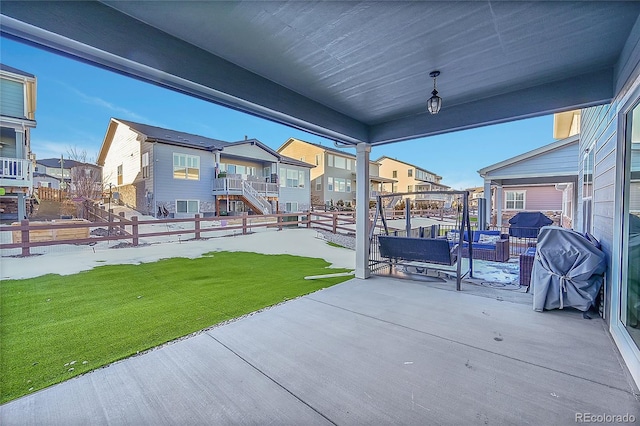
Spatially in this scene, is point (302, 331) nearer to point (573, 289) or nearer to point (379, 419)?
point (379, 419)

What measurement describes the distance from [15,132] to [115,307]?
1023 cm

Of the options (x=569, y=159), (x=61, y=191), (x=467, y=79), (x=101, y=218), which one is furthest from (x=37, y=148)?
(x=569, y=159)

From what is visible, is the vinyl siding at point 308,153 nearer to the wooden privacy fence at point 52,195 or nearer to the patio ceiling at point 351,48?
the wooden privacy fence at point 52,195

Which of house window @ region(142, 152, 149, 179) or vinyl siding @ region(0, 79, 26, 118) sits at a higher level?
vinyl siding @ region(0, 79, 26, 118)

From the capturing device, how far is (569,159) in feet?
29.9

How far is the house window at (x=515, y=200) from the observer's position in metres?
16.9

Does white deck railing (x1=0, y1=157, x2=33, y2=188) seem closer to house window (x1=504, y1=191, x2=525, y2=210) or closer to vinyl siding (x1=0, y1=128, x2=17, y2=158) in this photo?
vinyl siding (x1=0, y1=128, x2=17, y2=158)

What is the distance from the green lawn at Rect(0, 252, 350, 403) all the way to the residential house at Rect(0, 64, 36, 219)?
6.78 m

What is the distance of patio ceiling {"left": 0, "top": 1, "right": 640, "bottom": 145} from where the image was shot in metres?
2.15

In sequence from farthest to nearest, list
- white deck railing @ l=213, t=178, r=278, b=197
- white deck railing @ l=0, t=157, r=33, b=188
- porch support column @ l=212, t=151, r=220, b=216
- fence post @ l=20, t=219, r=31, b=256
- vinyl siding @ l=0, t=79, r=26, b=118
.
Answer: porch support column @ l=212, t=151, r=220, b=216 < white deck railing @ l=213, t=178, r=278, b=197 < vinyl siding @ l=0, t=79, r=26, b=118 < white deck railing @ l=0, t=157, r=33, b=188 < fence post @ l=20, t=219, r=31, b=256

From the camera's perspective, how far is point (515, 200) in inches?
671

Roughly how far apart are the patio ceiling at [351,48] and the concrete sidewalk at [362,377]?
2.62 meters

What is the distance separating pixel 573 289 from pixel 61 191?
738 inches

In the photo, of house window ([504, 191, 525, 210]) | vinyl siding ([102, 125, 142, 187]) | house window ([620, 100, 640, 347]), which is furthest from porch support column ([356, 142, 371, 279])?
house window ([504, 191, 525, 210])
